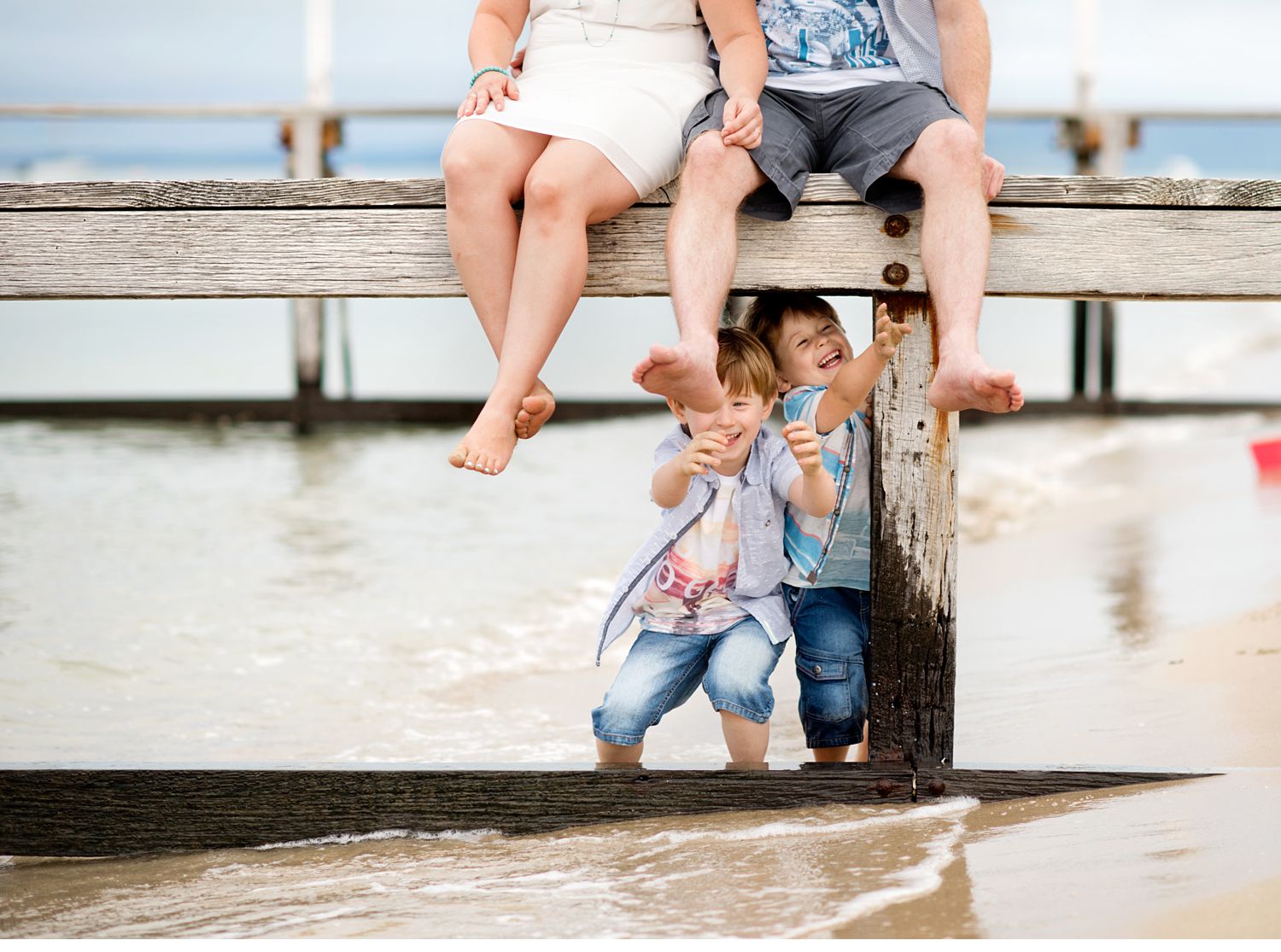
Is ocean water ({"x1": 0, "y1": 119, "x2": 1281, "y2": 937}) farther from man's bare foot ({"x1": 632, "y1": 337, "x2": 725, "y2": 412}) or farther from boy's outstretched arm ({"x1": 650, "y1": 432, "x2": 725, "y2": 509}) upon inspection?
man's bare foot ({"x1": 632, "y1": 337, "x2": 725, "y2": 412})

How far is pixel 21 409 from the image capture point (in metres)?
8.34

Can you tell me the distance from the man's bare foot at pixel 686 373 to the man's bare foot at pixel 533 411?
0.17 m

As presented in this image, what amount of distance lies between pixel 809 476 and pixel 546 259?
0.56m

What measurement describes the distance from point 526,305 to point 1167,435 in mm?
6158

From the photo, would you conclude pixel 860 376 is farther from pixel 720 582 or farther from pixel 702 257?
pixel 720 582

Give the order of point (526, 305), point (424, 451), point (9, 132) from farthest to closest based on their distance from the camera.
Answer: point (9, 132) < point (424, 451) < point (526, 305)

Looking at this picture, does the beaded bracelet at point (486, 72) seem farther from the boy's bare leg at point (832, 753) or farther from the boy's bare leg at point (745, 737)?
the boy's bare leg at point (832, 753)

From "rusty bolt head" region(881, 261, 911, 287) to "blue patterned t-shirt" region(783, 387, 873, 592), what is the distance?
0.28 metres

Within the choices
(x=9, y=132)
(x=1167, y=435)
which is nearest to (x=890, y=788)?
(x=1167, y=435)

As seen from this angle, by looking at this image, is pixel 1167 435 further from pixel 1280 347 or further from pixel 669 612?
pixel 1280 347

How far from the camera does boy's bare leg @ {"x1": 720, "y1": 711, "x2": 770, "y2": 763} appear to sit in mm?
2307

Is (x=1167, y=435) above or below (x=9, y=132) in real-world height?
below

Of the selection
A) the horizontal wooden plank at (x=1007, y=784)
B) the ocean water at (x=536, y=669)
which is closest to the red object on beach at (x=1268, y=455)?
the ocean water at (x=536, y=669)
